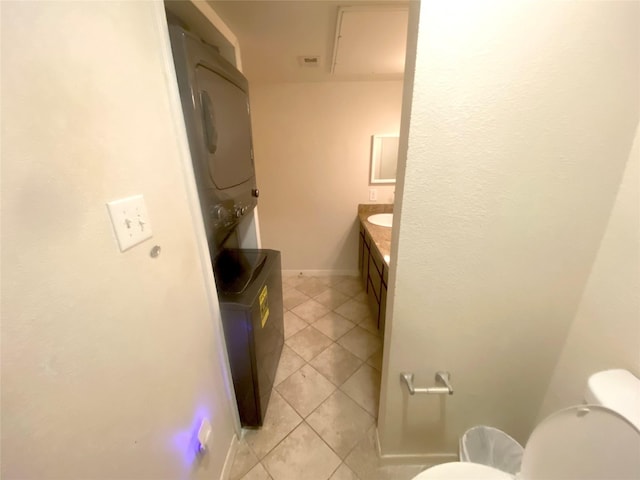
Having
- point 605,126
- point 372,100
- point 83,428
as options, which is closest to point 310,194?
point 372,100

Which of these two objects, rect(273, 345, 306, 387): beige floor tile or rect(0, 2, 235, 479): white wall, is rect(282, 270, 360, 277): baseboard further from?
rect(0, 2, 235, 479): white wall

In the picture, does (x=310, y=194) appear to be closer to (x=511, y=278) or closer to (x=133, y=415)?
(x=511, y=278)

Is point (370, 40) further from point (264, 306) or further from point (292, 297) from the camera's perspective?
point (292, 297)

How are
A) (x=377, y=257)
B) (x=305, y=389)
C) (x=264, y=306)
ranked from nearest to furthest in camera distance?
(x=264, y=306) → (x=305, y=389) → (x=377, y=257)

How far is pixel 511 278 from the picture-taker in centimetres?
93

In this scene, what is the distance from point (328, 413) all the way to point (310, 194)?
2081 millimetres

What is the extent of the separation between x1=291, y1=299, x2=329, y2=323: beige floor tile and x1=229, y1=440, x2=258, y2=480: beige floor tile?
3.59ft

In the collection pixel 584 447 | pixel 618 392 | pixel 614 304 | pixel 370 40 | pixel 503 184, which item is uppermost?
pixel 370 40

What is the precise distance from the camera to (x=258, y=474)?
121 centimetres

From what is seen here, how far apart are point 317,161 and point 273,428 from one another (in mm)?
2354

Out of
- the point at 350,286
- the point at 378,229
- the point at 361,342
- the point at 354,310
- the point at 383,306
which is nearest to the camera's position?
the point at 383,306

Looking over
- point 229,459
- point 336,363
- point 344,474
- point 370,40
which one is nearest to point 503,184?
point 370,40

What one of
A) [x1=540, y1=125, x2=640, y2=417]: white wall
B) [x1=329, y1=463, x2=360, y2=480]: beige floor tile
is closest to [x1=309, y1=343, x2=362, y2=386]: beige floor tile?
[x1=329, y1=463, x2=360, y2=480]: beige floor tile

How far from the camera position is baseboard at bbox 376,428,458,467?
124cm
